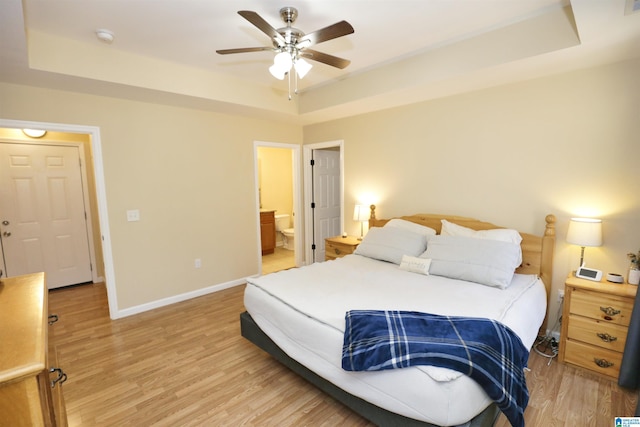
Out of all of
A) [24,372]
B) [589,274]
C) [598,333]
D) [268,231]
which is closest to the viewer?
[24,372]

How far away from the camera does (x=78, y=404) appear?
6.81 feet

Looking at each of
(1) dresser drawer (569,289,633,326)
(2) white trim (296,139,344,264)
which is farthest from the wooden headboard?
(2) white trim (296,139,344,264)

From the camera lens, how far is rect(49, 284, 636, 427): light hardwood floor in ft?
6.34

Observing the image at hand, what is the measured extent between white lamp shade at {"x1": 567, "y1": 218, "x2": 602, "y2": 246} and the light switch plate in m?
4.19

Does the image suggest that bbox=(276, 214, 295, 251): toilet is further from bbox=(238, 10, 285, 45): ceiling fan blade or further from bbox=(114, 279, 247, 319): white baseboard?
bbox=(238, 10, 285, 45): ceiling fan blade

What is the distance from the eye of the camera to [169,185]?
12.0 ft

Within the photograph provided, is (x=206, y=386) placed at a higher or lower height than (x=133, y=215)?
lower

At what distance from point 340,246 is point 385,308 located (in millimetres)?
1997

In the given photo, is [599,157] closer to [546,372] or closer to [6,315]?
[546,372]

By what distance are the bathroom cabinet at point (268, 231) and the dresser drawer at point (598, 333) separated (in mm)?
4728

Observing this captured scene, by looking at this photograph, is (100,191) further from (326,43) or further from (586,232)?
(586,232)

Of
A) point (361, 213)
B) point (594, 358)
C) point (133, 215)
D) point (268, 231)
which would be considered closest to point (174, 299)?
point (133, 215)

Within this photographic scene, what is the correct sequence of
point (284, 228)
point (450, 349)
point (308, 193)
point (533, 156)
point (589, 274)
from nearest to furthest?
point (450, 349) → point (589, 274) → point (533, 156) → point (308, 193) → point (284, 228)

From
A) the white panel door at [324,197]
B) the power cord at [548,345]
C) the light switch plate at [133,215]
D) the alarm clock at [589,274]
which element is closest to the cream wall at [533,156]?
the power cord at [548,345]
